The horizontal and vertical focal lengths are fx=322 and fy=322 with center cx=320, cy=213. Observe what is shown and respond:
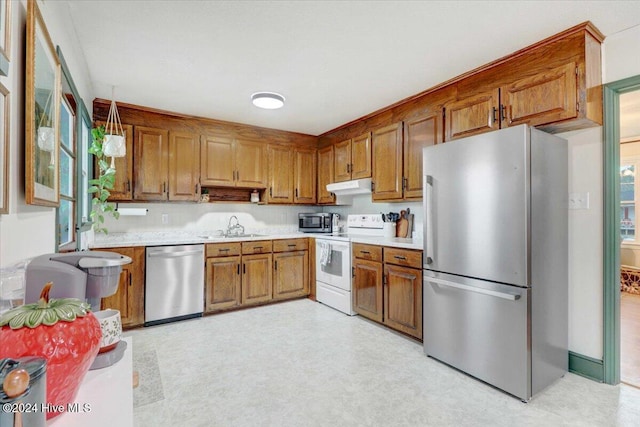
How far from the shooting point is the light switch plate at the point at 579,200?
2362 mm

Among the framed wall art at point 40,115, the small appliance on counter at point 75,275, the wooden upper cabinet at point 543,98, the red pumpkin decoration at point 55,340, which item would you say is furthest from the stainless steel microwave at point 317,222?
the red pumpkin decoration at point 55,340

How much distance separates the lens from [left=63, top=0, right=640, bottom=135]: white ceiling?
1.92 m

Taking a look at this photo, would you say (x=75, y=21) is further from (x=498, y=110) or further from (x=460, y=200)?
(x=498, y=110)

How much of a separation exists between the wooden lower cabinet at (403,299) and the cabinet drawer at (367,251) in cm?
15

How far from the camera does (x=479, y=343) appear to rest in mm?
2273

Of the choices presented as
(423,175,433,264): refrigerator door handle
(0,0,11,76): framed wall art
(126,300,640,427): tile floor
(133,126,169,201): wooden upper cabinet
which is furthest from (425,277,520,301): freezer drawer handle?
(133,126,169,201): wooden upper cabinet

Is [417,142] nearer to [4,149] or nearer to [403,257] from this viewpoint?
[403,257]

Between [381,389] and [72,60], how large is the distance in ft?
9.89

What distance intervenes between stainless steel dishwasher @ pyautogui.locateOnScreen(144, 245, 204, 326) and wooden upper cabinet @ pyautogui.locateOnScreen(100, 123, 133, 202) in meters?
0.71

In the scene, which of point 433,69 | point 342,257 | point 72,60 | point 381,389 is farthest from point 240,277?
point 433,69

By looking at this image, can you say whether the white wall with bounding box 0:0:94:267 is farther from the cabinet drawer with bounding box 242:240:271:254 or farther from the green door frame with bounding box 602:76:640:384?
the green door frame with bounding box 602:76:640:384

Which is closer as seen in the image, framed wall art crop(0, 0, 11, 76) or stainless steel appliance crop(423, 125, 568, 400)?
framed wall art crop(0, 0, 11, 76)

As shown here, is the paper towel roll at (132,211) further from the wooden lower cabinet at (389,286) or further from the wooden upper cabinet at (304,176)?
the wooden lower cabinet at (389,286)

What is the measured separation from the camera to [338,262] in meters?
3.90
